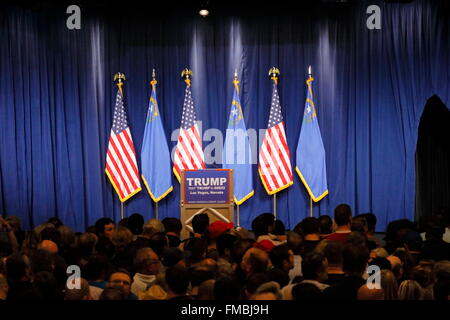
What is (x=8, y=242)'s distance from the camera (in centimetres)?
535

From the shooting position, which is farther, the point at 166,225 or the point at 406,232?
the point at 166,225

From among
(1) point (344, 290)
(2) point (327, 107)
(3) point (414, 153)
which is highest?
(2) point (327, 107)

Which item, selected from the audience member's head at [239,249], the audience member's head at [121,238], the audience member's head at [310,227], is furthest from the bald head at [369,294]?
the audience member's head at [121,238]

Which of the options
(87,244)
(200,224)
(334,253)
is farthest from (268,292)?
(200,224)

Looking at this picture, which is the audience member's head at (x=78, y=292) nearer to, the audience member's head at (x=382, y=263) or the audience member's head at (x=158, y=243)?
the audience member's head at (x=158, y=243)

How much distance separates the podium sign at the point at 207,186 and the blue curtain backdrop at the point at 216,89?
2.01 m

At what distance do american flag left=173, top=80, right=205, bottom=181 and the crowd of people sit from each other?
14.8 feet

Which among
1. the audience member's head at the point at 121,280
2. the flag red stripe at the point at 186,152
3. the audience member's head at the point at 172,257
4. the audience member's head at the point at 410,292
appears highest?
the flag red stripe at the point at 186,152

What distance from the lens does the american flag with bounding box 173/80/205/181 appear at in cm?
1049

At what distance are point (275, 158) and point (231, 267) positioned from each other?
20.9 feet

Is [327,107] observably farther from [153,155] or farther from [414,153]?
[153,155]

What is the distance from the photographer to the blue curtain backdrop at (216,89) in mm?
10602
